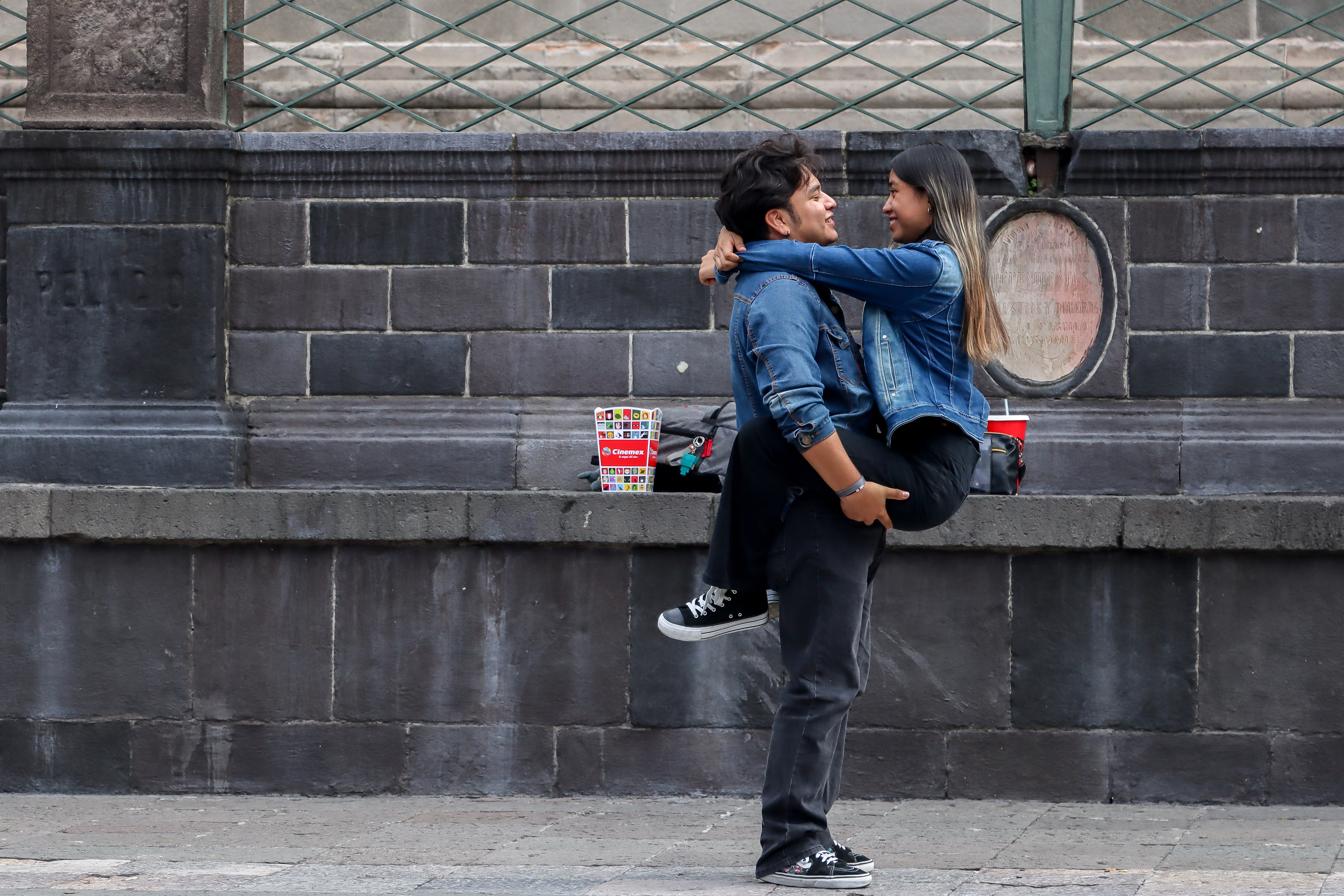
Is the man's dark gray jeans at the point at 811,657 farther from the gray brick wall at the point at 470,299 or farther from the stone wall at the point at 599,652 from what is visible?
the gray brick wall at the point at 470,299

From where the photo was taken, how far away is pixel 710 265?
4012mm

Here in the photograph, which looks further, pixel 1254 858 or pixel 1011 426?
pixel 1011 426

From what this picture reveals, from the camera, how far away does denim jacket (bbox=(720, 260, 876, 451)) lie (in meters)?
3.71

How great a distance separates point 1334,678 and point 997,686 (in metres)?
1.18

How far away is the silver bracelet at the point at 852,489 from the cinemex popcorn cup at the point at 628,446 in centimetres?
212

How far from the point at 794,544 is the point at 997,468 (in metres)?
2.01

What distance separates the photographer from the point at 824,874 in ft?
12.6

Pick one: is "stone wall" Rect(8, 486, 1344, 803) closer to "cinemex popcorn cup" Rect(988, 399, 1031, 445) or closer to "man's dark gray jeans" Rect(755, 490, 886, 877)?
"cinemex popcorn cup" Rect(988, 399, 1031, 445)

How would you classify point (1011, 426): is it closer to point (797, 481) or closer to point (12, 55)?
point (797, 481)

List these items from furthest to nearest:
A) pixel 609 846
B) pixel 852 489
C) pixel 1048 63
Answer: pixel 1048 63 < pixel 609 846 < pixel 852 489

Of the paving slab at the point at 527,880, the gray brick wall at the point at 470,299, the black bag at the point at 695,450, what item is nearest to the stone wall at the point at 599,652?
the black bag at the point at 695,450

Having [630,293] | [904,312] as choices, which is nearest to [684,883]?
Answer: [904,312]

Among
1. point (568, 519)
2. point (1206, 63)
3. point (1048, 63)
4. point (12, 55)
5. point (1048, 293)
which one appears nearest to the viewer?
point (568, 519)

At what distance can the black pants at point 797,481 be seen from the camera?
3.84 metres
